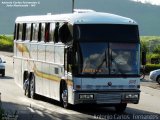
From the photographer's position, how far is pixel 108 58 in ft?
69.3

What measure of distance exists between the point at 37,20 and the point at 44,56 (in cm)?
180

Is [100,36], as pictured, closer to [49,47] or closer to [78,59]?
[78,59]

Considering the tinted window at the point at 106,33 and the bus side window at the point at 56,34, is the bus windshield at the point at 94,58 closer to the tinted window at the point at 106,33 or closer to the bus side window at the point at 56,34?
the tinted window at the point at 106,33

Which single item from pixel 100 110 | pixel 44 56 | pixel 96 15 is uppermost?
pixel 96 15

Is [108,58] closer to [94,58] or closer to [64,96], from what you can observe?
[94,58]

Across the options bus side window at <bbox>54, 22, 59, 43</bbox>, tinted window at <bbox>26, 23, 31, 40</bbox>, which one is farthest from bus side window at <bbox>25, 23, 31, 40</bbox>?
bus side window at <bbox>54, 22, 59, 43</bbox>

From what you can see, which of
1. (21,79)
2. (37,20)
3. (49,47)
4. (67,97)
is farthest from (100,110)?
(21,79)

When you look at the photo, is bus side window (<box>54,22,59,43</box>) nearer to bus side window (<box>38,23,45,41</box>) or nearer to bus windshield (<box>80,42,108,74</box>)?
bus side window (<box>38,23,45,41</box>)

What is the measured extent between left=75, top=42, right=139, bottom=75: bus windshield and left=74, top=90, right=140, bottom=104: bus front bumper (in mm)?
626

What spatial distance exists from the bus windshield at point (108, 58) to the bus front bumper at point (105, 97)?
2.05 ft

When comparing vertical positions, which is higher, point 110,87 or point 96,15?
point 96,15

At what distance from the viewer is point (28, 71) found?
2795 cm

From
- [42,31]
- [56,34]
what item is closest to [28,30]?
[42,31]

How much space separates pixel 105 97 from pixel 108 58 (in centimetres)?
122
